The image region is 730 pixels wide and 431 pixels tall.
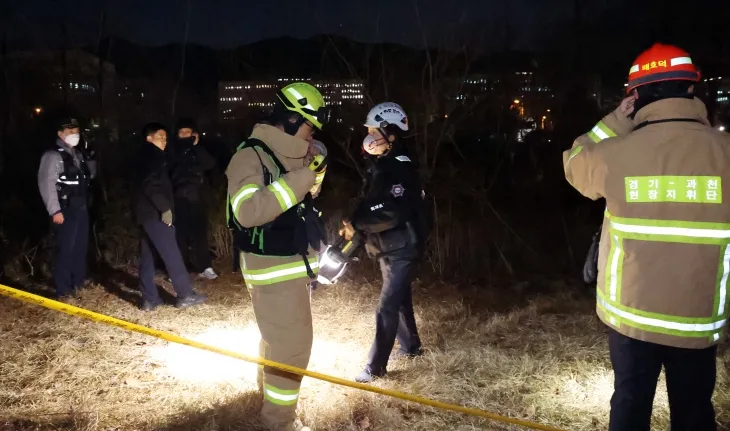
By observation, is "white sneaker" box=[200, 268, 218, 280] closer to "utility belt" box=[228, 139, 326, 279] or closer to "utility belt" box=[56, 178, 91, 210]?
"utility belt" box=[56, 178, 91, 210]

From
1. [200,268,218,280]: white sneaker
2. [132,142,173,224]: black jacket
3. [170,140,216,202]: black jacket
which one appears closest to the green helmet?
[132,142,173,224]: black jacket

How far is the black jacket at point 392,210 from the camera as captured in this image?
13.3 feet

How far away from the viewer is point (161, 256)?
20.2ft

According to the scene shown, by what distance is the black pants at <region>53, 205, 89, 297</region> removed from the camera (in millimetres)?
6336

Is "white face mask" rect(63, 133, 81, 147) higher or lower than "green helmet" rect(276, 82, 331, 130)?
lower

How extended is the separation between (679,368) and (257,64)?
14653mm

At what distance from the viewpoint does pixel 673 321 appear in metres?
2.50

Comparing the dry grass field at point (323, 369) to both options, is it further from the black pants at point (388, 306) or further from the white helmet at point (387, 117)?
the white helmet at point (387, 117)

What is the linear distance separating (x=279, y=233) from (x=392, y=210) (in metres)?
1.11

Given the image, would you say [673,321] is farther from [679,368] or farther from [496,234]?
[496,234]

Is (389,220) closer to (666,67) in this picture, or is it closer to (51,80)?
(666,67)

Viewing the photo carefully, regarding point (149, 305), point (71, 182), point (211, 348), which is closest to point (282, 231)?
point (211, 348)

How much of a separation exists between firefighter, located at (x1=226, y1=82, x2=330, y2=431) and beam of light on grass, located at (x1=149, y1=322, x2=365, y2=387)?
1.01 meters

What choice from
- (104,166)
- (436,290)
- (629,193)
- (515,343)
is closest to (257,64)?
(104,166)
